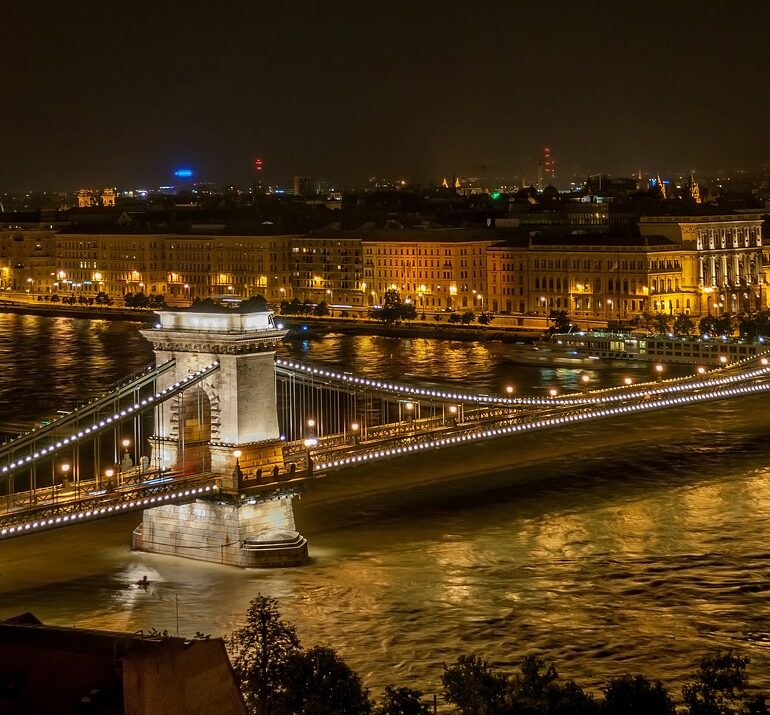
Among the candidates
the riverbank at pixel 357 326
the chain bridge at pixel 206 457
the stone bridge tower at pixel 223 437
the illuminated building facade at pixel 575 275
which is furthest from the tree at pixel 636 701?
the illuminated building facade at pixel 575 275

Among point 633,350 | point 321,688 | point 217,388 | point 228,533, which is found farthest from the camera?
point 633,350

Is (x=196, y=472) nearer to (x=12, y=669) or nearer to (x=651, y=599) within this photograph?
(x=651, y=599)

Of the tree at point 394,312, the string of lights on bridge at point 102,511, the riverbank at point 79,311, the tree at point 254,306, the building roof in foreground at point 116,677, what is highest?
the riverbank at point 79,311

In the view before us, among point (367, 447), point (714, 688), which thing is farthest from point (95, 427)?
point (714, 688)

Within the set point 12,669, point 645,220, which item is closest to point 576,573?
point 12,669

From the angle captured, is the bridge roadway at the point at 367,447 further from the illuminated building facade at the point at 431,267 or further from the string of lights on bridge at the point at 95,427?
the illuminated building facade at the point at 431,267

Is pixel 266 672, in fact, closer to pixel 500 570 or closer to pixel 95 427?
A: pixel 500 570
